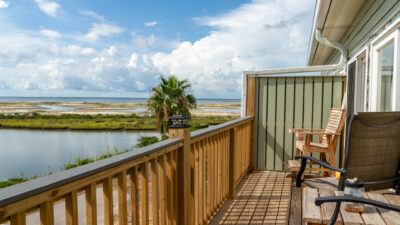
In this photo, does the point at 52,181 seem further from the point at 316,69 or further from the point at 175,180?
the point at 316,69

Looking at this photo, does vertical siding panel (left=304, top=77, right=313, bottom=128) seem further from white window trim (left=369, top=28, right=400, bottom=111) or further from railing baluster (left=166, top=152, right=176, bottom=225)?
railing baluster (left=166, top=152, right=176, bottom=225)

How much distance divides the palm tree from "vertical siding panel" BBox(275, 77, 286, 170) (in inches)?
267

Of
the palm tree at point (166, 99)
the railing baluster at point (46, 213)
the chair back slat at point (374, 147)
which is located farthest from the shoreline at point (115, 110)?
the railing baluster at point (46, 213)

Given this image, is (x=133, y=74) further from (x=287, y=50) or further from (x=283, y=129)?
(x=283, y=129)

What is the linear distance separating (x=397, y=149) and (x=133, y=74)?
70061 mm

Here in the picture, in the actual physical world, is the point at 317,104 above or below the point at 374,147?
above

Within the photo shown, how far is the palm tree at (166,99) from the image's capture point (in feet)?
38.3

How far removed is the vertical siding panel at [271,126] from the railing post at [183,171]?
11.0 feet

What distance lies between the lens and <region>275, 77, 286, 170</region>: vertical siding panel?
16.8 ft

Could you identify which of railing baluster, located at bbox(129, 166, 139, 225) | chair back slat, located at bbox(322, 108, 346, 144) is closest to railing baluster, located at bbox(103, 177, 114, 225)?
railing baluster, located at bbox(129, 166, 139, 225)

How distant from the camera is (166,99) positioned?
1168 cm

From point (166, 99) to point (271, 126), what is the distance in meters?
6.99

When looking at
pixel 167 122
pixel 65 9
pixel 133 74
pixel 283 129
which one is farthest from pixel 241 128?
pixel 133 74

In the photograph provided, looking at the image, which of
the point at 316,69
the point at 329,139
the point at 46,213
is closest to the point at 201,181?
the point at 46,213
